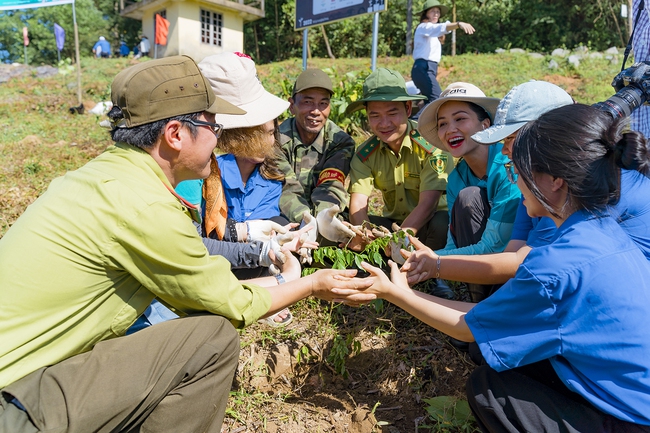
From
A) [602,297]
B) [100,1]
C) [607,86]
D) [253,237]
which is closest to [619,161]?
[602,297]

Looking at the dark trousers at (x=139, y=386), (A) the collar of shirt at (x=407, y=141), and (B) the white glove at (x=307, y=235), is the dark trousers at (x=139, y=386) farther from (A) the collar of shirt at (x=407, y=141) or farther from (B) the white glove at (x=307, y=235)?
(A) the collar of shirt at (x=407, y=141)

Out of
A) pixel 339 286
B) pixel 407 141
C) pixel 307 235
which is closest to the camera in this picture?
pixel 339 286

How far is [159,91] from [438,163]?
220 centimetres

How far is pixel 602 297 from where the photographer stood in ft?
4.95

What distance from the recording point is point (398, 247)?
2.91 m

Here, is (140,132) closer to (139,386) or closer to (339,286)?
(139,386)

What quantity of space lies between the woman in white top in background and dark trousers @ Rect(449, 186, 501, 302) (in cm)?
442

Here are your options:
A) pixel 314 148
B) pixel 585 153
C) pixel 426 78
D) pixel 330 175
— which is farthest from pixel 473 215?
pixel 426 78

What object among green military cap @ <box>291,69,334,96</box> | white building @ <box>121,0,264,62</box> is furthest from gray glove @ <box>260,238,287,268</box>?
white building @ <box>121,0,264,62</box>

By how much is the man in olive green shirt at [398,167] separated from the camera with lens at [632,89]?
1.18m

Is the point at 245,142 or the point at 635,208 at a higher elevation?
the point at 245,142

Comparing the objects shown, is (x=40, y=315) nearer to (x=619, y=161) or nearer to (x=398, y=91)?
(x=619, y=161)

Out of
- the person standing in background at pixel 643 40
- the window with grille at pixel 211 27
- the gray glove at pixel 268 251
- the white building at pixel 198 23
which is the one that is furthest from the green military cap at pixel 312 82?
the window with grille at pixel 211 27

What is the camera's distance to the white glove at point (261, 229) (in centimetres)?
314
